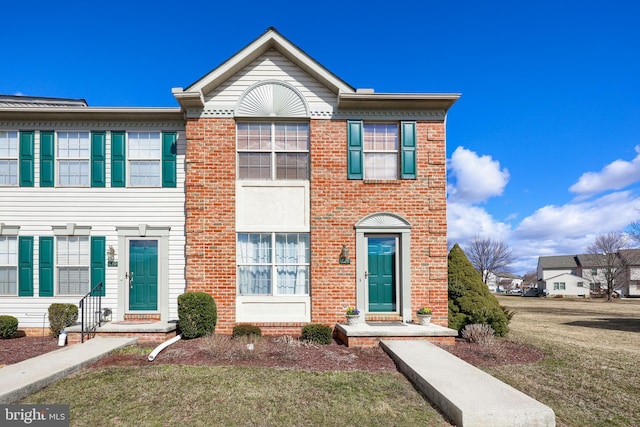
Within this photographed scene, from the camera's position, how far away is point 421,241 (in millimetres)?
10133

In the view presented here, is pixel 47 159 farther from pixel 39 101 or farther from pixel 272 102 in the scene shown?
pixel 272 102

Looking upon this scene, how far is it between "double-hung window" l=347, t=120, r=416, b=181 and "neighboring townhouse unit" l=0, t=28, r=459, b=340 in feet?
0.12

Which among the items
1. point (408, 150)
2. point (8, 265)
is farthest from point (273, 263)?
point (8, 265)

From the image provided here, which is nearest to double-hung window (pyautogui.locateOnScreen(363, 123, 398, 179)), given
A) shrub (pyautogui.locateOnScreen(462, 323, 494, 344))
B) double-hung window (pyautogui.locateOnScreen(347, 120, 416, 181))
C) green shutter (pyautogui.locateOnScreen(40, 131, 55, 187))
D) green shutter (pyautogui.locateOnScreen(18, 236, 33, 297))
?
double-hung window (pyautogui.locateOnScreen(347, 120, 416, 181))

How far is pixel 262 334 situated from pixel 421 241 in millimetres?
4761

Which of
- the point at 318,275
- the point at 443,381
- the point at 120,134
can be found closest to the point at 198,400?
the point at 443,381

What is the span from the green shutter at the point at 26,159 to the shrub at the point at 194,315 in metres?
5.51

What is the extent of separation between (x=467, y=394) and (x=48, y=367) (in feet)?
22.4

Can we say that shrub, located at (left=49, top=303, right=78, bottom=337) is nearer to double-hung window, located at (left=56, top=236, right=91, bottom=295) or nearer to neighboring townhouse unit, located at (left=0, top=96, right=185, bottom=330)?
neighboring townhouse unit, located at (left=0, top=96, right=185, bottom=330)

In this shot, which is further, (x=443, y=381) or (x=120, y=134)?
(x=120, y=134)

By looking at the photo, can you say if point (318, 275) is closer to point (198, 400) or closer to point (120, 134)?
point (198, 400)

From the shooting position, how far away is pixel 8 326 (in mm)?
9844

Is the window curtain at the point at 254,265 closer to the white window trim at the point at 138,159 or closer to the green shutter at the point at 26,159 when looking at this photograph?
the white window trim at the point at 138,159

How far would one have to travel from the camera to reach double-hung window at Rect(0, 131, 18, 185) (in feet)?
34.3
